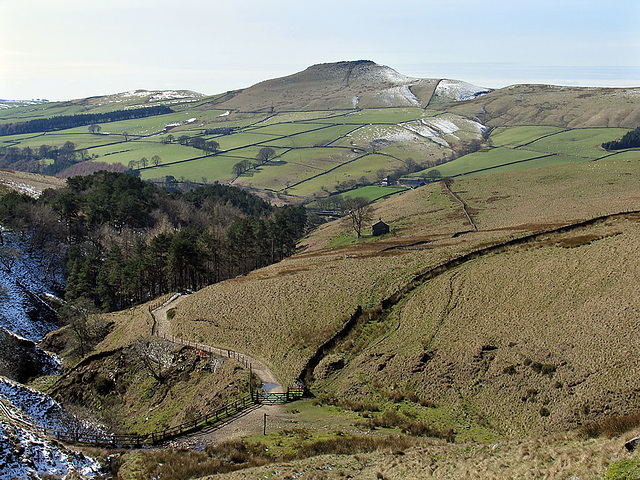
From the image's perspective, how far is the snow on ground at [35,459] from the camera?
63.3ft

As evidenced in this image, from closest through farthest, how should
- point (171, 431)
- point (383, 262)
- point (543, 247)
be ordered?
1. point (171, 431)
2. point (543, 247)
3. point (383, 262)

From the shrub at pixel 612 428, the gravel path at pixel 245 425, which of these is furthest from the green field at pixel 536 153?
the shrub at pixel 612 428

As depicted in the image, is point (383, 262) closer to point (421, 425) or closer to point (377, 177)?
point (421, 425)

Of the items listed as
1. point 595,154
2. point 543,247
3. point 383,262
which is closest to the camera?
point 543,247

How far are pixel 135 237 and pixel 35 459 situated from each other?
75334mm

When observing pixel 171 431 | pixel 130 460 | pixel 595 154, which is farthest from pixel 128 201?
pixel 595 154

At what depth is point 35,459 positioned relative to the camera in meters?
20.2

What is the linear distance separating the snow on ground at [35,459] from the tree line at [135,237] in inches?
1866

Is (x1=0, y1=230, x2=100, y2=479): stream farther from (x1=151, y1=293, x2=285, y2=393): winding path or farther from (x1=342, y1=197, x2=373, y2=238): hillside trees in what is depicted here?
(x1=342, y1=197, x2=373, y2=238): hillside trees

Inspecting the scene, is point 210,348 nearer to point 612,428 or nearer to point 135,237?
point 612,428

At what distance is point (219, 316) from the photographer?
5159 centimetres

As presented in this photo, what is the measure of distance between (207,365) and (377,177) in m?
144

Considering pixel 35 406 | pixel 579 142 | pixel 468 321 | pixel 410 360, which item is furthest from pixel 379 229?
pixel 579 142

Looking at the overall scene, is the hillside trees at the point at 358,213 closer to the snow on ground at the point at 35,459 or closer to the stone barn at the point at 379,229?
the stone barn at the point at 379,229
